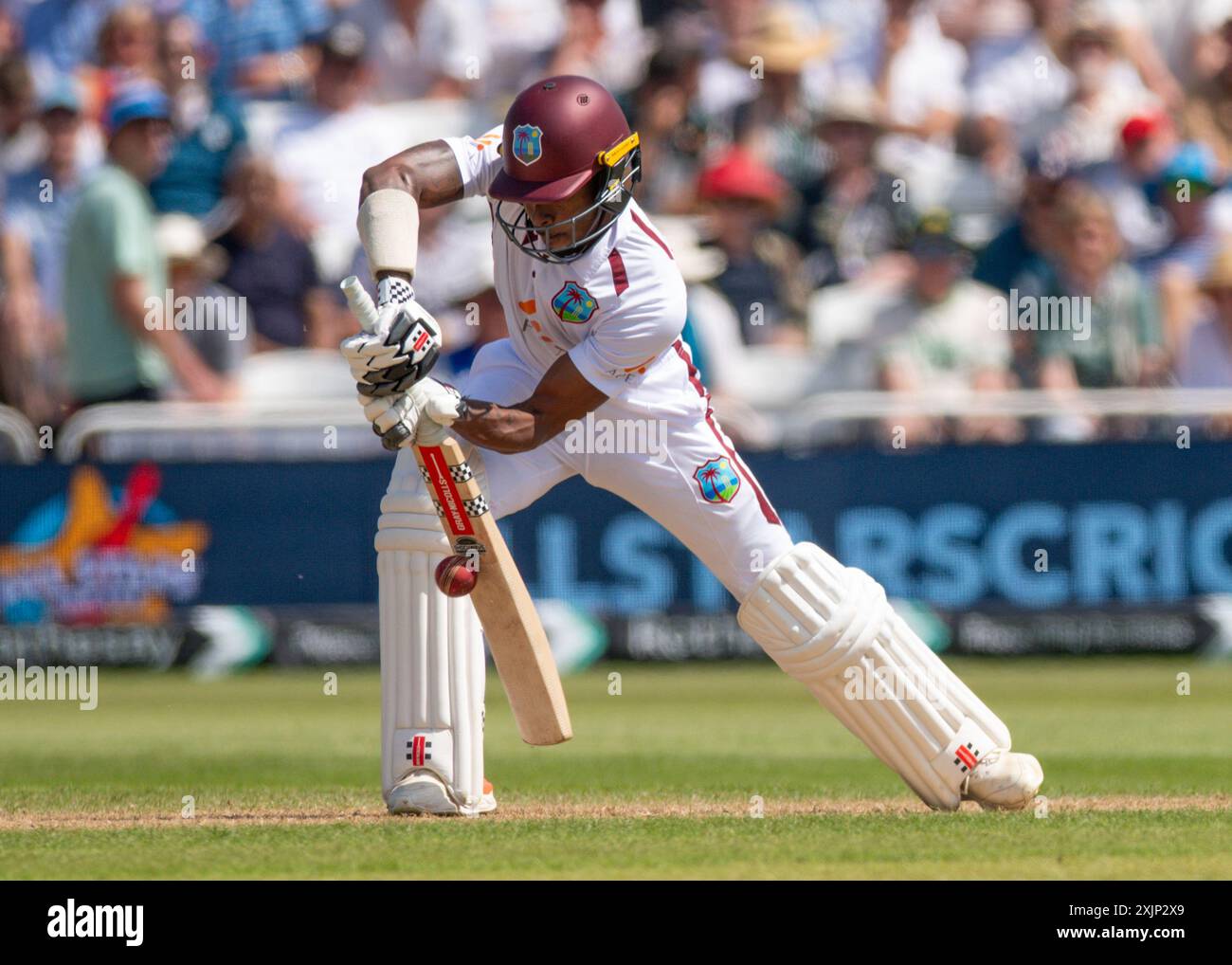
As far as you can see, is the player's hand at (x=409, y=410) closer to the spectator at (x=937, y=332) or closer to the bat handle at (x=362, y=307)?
the bat handle at (x=362, y=307)

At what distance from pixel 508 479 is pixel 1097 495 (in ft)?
17.7

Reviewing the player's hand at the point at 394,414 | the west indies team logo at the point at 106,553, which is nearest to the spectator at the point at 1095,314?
the west indies team logo at the point at 106,553

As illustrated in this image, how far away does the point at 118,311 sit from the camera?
11336mm

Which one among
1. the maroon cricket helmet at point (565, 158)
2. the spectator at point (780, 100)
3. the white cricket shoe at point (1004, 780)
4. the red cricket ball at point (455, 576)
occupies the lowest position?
the white cricket shoe at point (1004, 780)

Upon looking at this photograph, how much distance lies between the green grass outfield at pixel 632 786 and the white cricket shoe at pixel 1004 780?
13 cm

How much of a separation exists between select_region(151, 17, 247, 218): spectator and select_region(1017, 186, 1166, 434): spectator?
15.5 feet

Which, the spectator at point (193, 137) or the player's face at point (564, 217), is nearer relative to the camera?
the player's face at point (564, 217)

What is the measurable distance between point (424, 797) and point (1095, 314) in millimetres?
6753

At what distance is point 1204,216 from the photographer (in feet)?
40.2

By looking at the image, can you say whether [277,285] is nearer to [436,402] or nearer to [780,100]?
[780,100]

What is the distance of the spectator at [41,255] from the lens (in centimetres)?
1180

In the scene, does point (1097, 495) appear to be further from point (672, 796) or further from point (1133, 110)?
point (672, 796)
